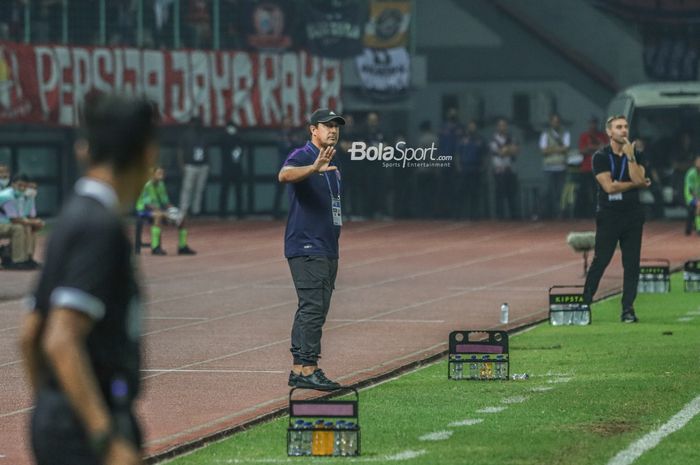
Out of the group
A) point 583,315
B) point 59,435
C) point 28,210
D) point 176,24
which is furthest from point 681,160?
point 59,435

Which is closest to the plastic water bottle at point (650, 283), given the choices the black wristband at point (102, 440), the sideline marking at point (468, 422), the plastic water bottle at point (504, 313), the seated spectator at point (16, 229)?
the plastic water bottle at point (504, 313)

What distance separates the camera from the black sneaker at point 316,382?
43.4 ft

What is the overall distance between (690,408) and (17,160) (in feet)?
93.1

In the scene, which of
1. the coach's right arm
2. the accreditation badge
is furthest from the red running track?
the coach's right arm

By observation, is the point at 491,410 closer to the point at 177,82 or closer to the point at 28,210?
the point at 28,210

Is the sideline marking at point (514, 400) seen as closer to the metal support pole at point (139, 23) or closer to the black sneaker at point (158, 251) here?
the black sneaker at point (158, 251)

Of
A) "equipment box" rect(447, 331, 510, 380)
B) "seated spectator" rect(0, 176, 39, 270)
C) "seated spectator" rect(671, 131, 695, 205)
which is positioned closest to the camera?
"equipment box" rect(447, 331, 510, 380)

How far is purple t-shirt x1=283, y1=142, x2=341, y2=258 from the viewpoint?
13.3m

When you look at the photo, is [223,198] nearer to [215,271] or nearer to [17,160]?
[17,160]

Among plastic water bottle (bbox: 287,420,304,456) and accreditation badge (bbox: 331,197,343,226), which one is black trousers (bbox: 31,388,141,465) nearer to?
plastic water bottle (bbox: 287,420,304,456)

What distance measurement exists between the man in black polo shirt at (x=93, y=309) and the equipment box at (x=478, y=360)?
28.1ft

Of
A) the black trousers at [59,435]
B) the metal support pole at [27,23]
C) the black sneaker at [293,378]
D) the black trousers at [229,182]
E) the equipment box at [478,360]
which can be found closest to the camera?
the black trousers at [59,435]

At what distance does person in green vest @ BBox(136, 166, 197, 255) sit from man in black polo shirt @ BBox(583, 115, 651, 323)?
12772 millimetres

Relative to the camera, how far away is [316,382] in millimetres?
13281
